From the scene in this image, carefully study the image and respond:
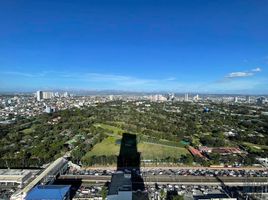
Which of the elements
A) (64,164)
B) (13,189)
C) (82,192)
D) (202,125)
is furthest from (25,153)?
(202,125)

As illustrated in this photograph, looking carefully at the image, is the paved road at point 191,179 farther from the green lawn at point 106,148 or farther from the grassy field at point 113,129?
the grassy field at point 113,129

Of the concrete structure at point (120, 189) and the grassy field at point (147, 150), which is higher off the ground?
the concrete structure at point (120, 189)

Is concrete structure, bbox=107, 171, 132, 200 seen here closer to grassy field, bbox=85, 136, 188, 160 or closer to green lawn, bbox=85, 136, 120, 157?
grassy field, bbox=85, 136, 188, 160

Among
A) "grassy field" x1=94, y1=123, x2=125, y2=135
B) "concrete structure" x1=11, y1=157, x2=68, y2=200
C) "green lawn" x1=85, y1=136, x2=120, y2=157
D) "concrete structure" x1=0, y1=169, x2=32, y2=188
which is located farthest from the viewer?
"grassy field" x1=94, y1=123, x2=125, y2=135

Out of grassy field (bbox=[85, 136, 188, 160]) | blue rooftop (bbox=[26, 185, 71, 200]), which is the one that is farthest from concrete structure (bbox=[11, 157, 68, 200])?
grassy field (bbox=[85, 136, 188, 160])

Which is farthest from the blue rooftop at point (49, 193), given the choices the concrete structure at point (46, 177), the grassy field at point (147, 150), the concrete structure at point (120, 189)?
the grassy field at point (147, 150)

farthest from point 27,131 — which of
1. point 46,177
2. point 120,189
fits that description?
point 120,189
